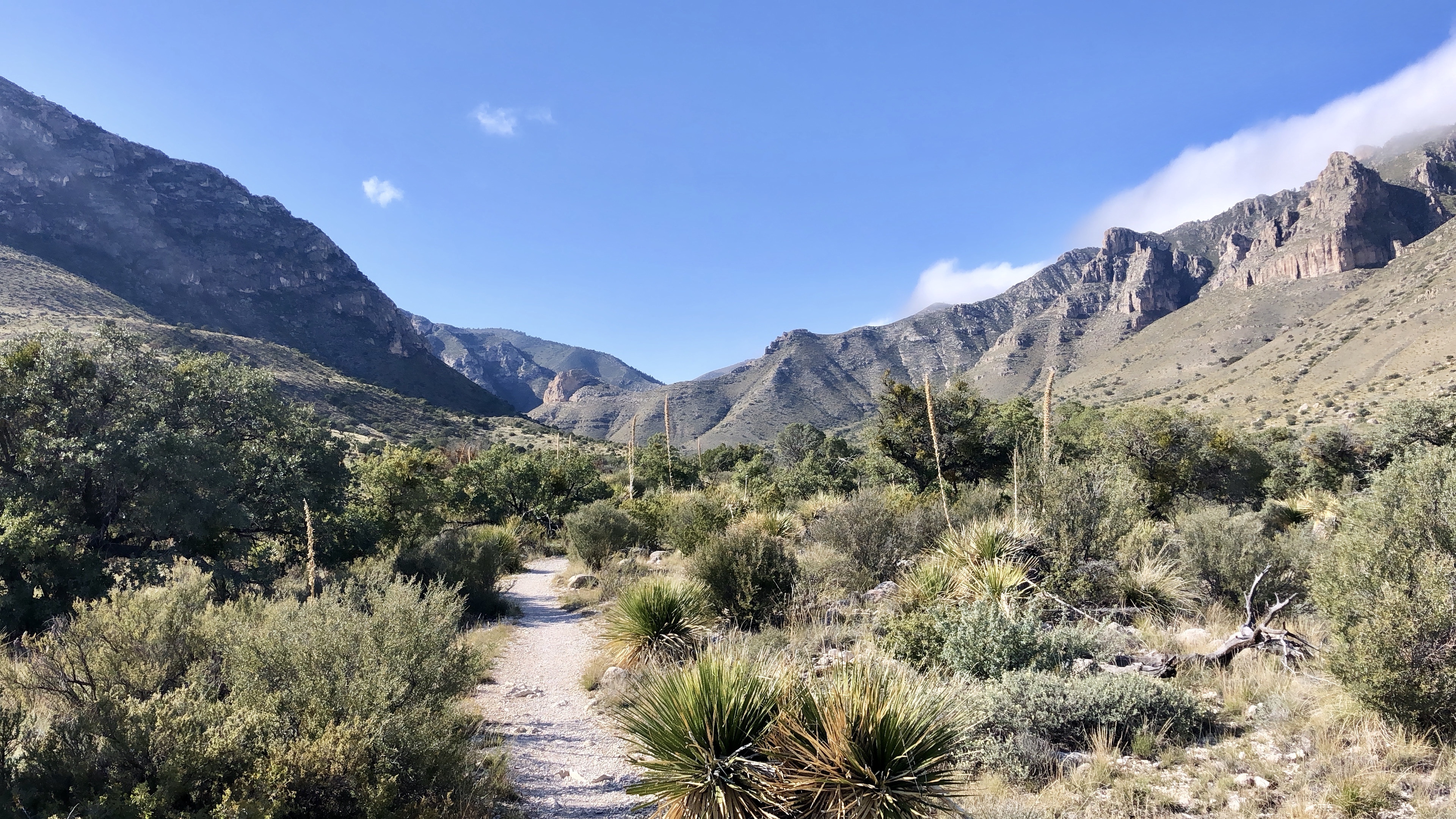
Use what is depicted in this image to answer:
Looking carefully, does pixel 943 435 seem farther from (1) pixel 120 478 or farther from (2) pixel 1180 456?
(1) pixel 120 478

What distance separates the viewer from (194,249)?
85.4m

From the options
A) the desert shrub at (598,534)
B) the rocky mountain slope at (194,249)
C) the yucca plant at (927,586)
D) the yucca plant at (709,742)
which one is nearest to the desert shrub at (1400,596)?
the yucca plant at (927,586)

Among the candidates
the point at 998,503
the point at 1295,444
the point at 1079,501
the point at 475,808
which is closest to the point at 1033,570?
the point at 1079,501

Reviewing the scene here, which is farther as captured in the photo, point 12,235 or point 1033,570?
point 12,235

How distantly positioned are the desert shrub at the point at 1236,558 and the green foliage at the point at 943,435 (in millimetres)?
7069

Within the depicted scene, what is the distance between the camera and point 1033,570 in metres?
8.73

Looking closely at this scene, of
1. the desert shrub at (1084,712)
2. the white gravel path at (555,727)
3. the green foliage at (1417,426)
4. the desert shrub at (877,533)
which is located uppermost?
the green foliage at (1417,426)

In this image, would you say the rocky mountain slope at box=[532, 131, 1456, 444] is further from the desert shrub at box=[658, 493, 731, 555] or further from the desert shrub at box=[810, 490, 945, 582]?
the desert shrub at box=[810, 490, 945, 582]

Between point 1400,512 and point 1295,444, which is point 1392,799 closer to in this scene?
point 1400,512

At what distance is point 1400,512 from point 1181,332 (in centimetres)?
9374

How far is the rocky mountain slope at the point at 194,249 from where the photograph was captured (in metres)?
72.9

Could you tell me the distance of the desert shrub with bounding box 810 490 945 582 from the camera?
10.3 m

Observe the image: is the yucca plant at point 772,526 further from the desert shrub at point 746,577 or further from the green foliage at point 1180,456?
the green foliage at point 1180,456

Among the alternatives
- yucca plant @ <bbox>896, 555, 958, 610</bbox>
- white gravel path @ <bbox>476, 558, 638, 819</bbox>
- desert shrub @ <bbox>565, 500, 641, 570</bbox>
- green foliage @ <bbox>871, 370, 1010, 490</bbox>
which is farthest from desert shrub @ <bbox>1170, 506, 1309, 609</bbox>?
desert shrub @ <bbox>565, 500, 641, 570</bbox>
